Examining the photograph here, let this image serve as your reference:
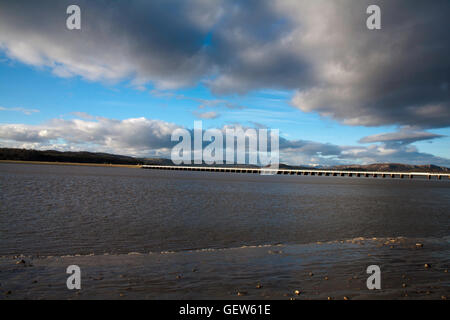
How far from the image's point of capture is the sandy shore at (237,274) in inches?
369

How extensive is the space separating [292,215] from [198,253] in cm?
1673

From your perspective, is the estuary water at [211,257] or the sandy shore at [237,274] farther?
the estuary water at [211,257]

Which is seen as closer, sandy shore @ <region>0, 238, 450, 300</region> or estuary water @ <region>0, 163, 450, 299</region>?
sandy shore @ <region>0, 238, 450, 300</region>

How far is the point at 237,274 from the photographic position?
1134cm

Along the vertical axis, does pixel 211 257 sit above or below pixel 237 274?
below

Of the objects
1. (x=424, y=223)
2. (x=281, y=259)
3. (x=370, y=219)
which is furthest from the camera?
(x=370, y=219)

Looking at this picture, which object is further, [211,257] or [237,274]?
[211,257]

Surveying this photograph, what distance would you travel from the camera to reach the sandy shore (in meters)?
9.38
